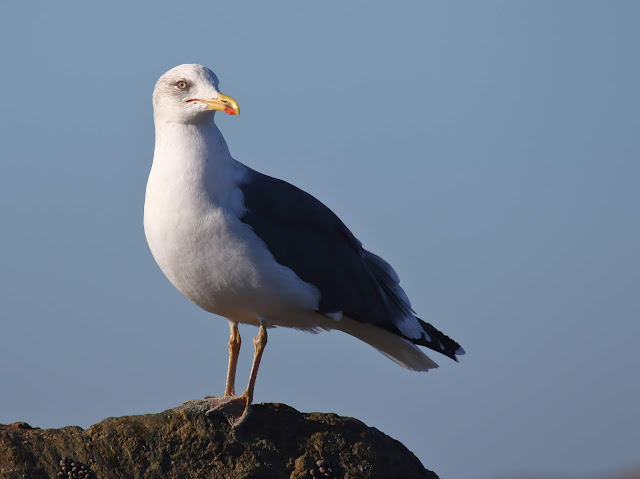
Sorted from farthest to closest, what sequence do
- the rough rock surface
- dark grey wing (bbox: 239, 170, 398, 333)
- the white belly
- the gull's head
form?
dark grey wing (bbox: 239, 170, 398, 333), the gull's head, the white belly, the rough rock surface

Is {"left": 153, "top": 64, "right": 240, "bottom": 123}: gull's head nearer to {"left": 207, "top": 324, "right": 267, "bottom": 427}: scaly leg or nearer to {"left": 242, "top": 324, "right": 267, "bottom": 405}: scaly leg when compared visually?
{"left": 242, "top": 324, "right": 267, "bottom": 405}: scaly leg

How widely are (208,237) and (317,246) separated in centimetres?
136

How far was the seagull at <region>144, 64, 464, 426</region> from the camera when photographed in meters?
9.11

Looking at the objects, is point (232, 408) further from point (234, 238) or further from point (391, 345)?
point (391, 345)

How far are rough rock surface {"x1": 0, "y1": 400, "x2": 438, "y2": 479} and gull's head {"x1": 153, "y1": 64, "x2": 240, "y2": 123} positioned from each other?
254 cm

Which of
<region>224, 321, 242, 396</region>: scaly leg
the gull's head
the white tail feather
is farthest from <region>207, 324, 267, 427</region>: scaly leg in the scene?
the gull's head

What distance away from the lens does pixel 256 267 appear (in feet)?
30.2

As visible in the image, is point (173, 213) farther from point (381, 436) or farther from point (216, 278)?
point (381, 436)

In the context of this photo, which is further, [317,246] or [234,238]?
[317,246]

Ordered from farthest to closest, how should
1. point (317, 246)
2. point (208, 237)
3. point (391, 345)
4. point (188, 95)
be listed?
point (391, 345) → point (317, 246) → point (188, 95) → point (208, 237)

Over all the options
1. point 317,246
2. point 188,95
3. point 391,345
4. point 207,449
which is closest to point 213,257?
point 317,246

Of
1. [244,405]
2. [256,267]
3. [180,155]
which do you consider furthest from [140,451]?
[180,155]

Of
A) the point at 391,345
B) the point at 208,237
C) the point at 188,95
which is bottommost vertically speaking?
the point at 208,237

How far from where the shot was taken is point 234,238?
9.12 meters
